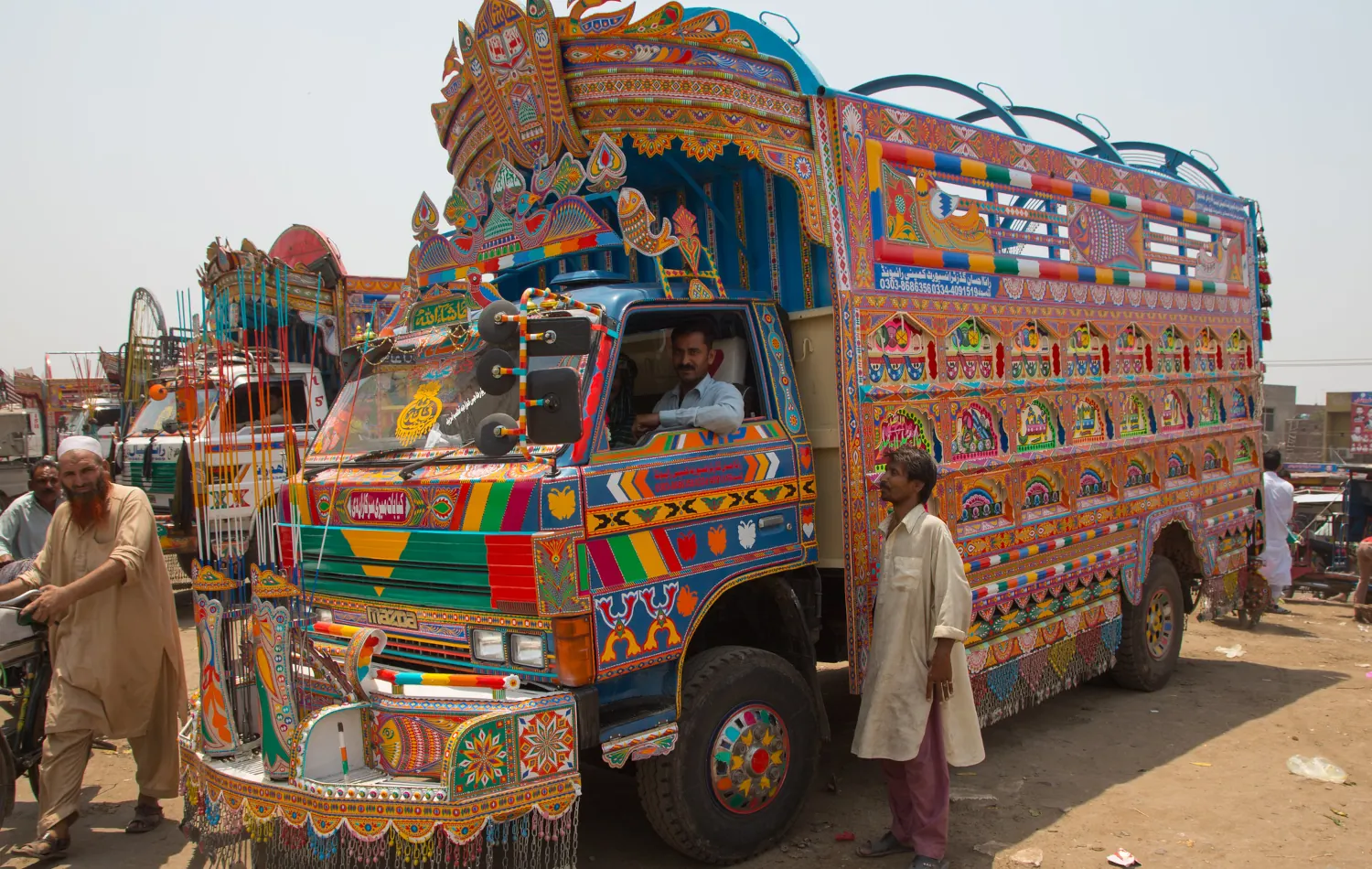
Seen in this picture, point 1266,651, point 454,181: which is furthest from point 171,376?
point 1266,651

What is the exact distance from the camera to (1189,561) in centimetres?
776

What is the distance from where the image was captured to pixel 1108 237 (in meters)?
6.84

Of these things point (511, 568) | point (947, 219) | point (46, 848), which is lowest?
point (46, 848)

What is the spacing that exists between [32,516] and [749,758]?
188 inches

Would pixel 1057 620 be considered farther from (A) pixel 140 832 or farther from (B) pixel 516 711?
(A) pixel 140 832

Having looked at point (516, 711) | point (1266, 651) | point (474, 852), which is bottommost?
point (1266, 651)

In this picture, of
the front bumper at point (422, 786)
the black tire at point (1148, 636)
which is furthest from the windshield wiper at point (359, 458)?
the black tire at point (1148, 636)

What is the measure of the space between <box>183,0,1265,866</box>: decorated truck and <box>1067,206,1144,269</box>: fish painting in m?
0.04

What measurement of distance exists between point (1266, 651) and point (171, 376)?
37.4 feet

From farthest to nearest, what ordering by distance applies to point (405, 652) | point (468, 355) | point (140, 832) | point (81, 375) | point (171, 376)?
point (81, 375) → point (171, 376) → point (140, 832) → point (468, 355) → point (405, 652)

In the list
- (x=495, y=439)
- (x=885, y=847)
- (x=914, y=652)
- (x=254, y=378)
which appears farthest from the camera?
(x=254, y=378)

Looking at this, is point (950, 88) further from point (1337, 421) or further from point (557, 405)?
point (1337, 421)

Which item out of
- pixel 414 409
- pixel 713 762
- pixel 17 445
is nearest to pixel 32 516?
pixel 414 409

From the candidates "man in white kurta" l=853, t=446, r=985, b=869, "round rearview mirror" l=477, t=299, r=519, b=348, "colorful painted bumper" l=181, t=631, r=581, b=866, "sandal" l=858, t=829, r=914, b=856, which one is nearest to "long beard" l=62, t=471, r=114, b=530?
"colorful painted bumper" l=181, t=631, r=581, b=866
